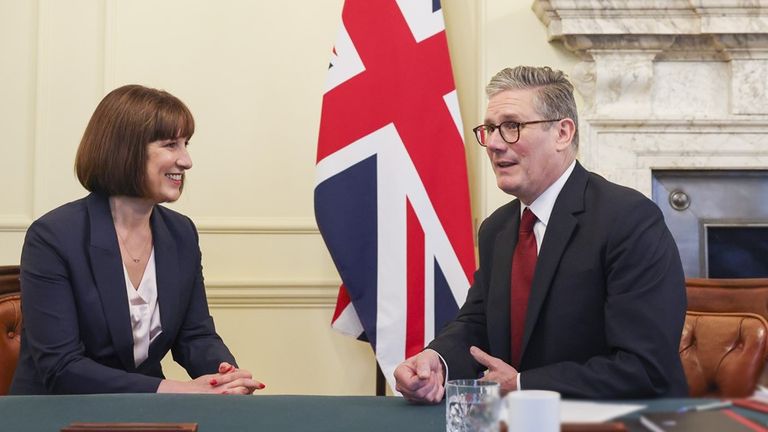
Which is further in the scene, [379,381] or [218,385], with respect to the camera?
[379,381]

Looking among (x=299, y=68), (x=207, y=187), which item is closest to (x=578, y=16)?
(x=299, y=68)

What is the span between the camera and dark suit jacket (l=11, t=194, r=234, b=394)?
7.30 ft

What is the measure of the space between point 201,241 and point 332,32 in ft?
3.47

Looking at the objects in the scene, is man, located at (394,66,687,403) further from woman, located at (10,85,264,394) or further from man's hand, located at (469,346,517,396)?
woman, located at (10,85,264,394)

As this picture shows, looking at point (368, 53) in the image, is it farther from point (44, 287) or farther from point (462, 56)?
point (44, 287)

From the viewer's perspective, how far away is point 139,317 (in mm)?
2424

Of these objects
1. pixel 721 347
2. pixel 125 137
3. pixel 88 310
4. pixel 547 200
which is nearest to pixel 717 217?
pixel 721 347

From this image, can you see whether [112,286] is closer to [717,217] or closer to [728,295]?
[728,295]

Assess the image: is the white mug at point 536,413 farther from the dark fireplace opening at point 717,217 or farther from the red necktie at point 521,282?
the dark fireplace opening at point 717,217

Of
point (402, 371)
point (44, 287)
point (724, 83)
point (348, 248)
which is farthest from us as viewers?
point (724, 83)

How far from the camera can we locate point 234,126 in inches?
148

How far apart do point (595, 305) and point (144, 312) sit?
1.24 meters

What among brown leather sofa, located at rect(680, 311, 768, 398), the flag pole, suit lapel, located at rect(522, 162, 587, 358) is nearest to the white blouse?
suit lapel, located at rect(522, 162, 587, 358)

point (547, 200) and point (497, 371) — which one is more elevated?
point (547, 200)
